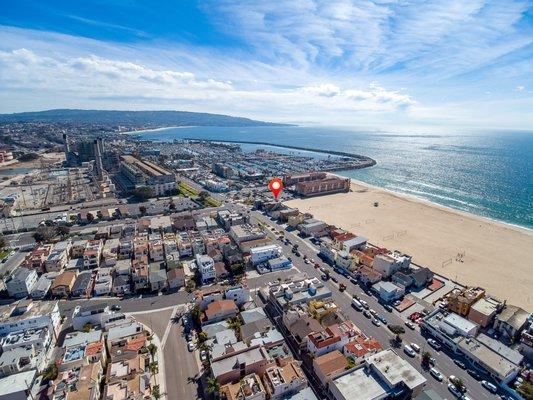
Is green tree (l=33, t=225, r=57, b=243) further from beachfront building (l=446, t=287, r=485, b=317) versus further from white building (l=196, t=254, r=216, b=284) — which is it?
beachfront building (l=446, t=287, r=485, b=317)

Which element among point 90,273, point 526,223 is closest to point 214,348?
point 90,273

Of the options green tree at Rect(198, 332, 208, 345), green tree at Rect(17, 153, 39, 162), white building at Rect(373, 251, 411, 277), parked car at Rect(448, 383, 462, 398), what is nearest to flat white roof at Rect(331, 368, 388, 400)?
parked car at Rect(448, 383, 462, 398)

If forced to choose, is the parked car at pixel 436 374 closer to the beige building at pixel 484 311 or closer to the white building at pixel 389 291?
the beige building at pixel 484 311

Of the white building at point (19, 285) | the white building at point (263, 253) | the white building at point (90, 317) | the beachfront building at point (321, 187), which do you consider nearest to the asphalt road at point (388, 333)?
the white building at point (263, 253)

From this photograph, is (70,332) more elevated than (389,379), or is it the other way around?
(389,379)

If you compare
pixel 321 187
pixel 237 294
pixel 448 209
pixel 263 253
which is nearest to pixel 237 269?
pixel 263 253

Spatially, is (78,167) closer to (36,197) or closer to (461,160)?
(36,197)
